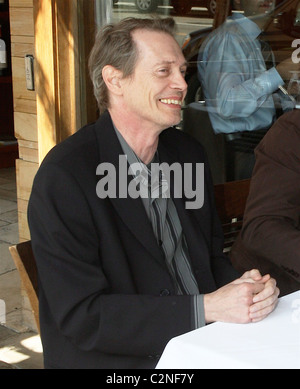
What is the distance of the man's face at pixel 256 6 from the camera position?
386 centimetres

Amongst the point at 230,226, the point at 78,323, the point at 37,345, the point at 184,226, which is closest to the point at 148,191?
the point at 184,226

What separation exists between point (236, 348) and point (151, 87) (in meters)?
0.88

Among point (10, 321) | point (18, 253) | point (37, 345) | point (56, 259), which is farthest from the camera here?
point (10, 321)

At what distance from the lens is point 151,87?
6.50 feet

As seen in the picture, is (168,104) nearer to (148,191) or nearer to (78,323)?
(148,191)

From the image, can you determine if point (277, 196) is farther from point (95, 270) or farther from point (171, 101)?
point (95, 270)

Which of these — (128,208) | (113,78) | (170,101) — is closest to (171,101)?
(170,101)

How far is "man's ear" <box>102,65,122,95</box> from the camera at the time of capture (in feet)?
6.61

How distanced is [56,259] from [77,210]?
137mm

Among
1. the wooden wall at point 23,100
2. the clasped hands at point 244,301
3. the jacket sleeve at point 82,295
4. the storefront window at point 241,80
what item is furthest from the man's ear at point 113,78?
the storefront window at point 241,80

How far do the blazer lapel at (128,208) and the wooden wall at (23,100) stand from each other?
161cm

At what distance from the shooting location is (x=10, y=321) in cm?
383

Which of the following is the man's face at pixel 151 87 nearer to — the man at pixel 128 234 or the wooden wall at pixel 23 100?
the man at pixel 128 234

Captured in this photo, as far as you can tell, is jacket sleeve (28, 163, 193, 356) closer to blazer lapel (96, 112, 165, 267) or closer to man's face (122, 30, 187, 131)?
blazer lapel (96, 112, 165, 267)
